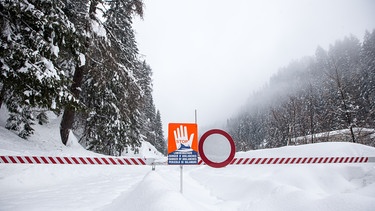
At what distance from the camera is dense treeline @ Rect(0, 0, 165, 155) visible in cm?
738

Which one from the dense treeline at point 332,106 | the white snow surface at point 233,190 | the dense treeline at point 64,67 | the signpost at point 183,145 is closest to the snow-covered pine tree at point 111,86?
the dense treeline at point 64,67

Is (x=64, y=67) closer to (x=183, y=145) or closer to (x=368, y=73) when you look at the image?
(x=183, y=145)

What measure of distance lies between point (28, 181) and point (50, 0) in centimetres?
621

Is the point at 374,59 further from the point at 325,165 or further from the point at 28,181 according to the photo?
the point at 28,181

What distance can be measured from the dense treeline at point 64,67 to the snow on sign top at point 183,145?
4.78 m

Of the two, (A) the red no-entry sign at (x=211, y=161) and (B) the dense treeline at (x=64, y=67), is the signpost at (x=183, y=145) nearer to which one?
(A) the red no-entry sign at (x=211, y=161)

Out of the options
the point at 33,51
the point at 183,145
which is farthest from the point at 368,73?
the point at 33,51

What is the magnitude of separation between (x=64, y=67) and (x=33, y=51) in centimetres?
1059

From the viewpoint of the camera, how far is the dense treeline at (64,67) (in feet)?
24.2

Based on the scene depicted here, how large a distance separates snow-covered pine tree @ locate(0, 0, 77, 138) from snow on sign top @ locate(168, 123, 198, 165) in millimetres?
4766

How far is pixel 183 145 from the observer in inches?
209

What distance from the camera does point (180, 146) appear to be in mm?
5293

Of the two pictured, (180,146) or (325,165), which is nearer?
(180,146)

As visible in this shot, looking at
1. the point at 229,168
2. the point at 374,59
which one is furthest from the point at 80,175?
the point at 374,59
